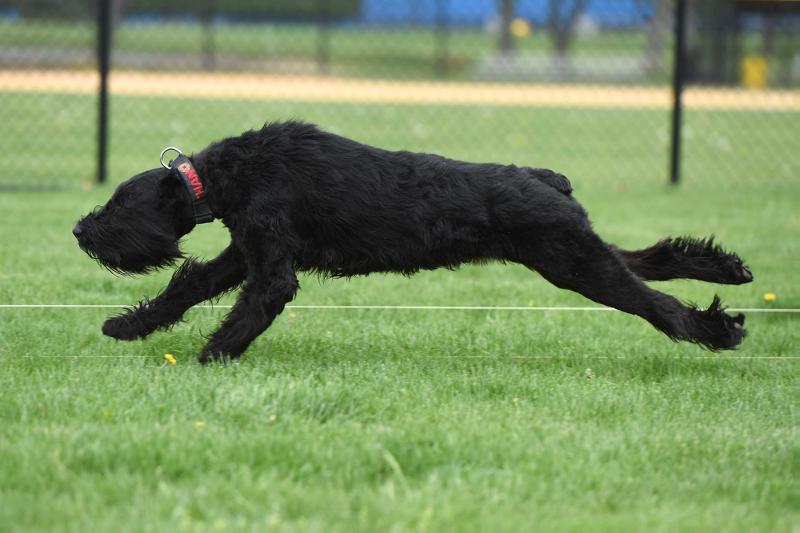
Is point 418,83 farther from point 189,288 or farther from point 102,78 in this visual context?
point 189,288

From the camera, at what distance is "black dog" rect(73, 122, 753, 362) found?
15.4 feet

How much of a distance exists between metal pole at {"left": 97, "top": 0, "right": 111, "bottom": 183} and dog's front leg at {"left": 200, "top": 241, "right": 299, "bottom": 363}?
6361mm

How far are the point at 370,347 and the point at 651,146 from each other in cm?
1048

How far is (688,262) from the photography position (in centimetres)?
518

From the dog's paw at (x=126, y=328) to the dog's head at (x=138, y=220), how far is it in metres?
0.27

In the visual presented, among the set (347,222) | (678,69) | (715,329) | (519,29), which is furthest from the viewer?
(519,29)

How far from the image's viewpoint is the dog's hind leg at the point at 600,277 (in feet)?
15.5

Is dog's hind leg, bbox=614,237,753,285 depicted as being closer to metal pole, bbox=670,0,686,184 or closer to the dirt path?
metal pole, bbox=670,0,686,184

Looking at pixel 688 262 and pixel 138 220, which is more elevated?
pixel 138 220

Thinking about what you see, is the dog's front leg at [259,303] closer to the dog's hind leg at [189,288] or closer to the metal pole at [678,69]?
the dog's hind leg at [189,288]

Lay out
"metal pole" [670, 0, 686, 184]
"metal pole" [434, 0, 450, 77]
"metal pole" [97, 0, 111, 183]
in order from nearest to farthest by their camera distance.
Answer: "metal pole" [97, 0, 111, 183] < "metal pole" [670, 0, 686, 184] < "metal pole" [434, 0, 450, 77]

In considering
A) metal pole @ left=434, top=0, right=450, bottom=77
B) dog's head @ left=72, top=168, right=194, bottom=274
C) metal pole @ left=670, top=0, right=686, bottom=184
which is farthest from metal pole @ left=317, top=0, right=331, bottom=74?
dog's head @ left=72, top=168, right=194, bottom=274

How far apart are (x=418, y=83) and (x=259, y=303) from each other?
486 inches

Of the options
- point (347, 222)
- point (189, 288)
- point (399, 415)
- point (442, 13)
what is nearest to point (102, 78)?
point (189, 288)
